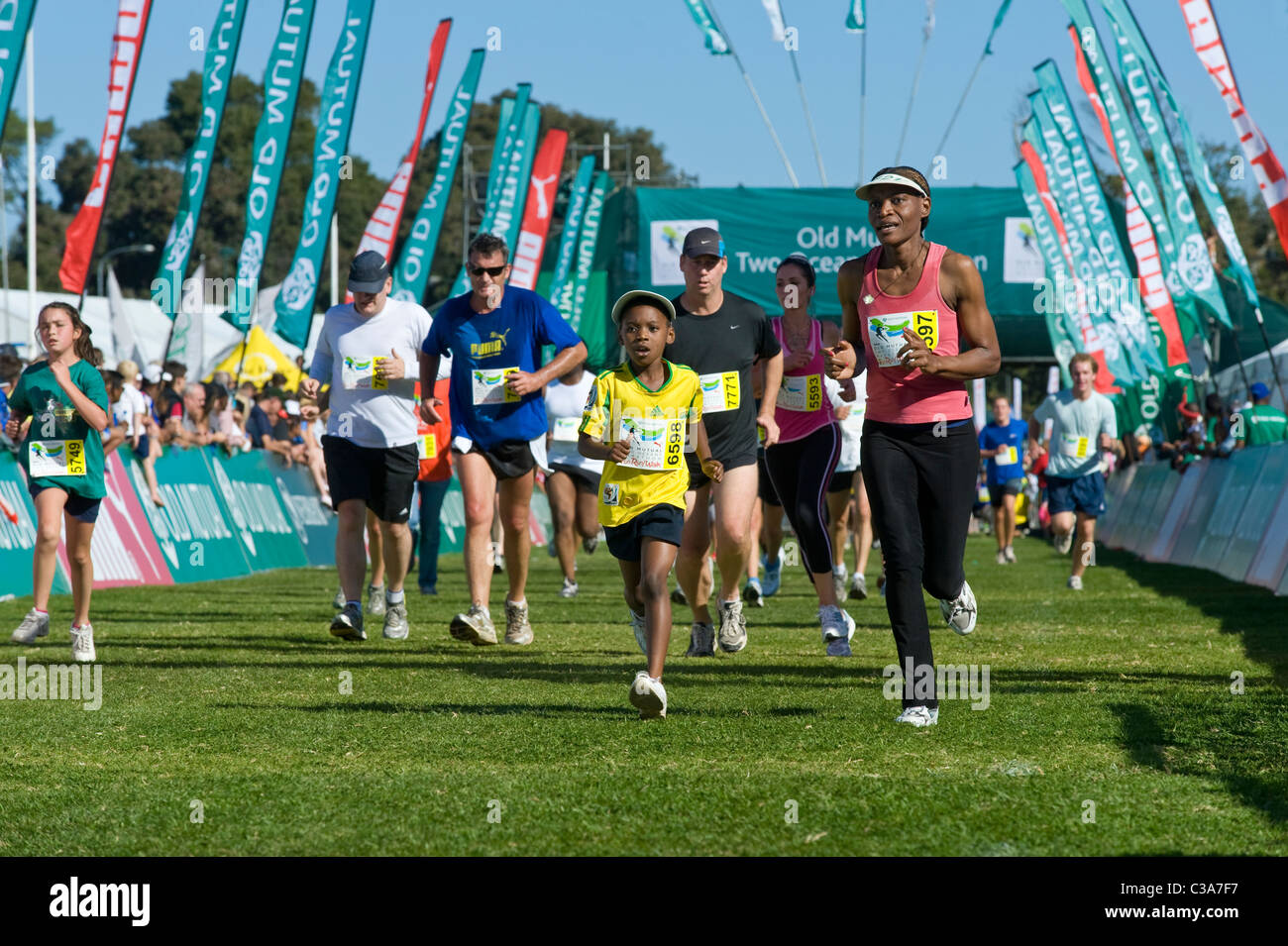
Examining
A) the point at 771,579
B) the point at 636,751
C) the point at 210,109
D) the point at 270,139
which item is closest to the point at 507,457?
the point at 636,751

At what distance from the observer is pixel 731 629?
10.2 meters

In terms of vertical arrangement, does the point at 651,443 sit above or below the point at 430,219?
below

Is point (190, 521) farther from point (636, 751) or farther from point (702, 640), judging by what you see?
point (636, 751)

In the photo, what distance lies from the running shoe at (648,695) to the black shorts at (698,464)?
2396mm

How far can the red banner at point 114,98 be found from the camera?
18438 mm

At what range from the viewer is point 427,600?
1571 centimetres

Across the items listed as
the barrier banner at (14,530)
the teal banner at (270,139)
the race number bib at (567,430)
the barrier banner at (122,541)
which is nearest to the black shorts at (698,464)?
the race number bib at (567,430)

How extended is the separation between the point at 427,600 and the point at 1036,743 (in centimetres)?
959

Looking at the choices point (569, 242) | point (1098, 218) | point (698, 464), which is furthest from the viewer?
point (569, 242)

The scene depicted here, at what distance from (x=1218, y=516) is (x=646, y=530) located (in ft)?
44.4

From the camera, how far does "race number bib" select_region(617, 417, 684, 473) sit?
792 cm

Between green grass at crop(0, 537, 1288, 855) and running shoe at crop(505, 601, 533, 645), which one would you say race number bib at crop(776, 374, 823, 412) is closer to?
green grass at crop(0, 537, 1288, 855)
